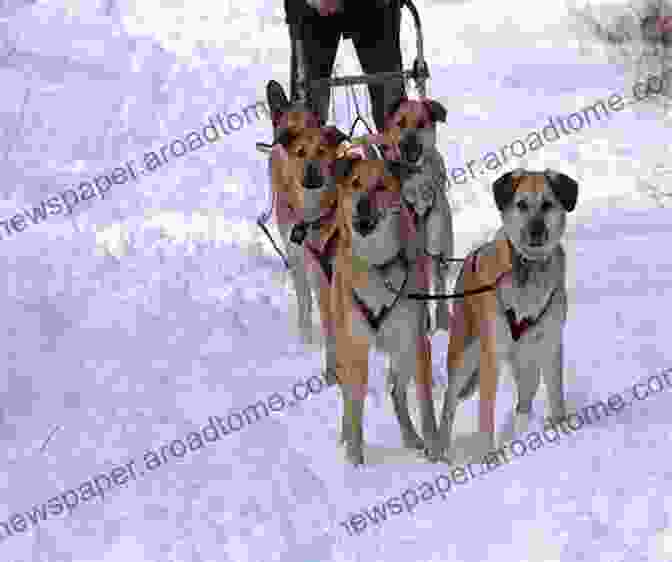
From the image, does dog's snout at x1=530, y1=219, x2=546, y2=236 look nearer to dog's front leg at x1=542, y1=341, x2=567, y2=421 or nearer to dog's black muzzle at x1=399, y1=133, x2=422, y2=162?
dog's front leg at x1=542, y1=341, x2=567, y2=421

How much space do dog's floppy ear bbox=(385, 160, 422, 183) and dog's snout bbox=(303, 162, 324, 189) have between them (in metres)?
0.27

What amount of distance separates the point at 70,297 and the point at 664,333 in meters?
2.99

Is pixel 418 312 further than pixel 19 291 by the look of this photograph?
No

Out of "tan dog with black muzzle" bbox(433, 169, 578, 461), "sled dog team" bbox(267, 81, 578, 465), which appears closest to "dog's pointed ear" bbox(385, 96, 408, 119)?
"sled dog team" bbox(267, 81, 578, 465)

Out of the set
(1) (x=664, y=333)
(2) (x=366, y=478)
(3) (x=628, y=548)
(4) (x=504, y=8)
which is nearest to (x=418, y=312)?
(2) (x=366, y=478)

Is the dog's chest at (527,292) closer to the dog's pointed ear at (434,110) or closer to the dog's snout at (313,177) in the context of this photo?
the dog's snout at (313,177)

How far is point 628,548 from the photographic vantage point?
2.58m

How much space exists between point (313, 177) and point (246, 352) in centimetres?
103

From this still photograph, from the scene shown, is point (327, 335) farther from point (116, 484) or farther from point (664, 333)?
point (664, 333)

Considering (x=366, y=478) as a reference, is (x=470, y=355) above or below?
above

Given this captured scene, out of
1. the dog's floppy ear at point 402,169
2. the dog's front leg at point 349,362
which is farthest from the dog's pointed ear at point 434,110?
the dog's front leg at point 349,362

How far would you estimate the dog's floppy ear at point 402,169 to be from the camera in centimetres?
379

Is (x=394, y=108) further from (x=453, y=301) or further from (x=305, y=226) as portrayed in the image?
(x=453, y=301)

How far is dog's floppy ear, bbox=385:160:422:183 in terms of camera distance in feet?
12.4
